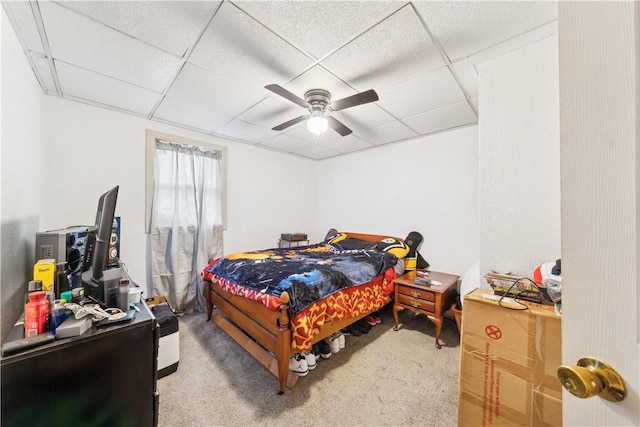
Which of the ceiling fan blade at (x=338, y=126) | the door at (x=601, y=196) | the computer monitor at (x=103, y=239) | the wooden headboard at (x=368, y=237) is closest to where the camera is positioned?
the door at (x=601, y=196)

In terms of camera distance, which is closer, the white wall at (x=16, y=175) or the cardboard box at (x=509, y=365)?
the cardboard box at (x=509, y=365)

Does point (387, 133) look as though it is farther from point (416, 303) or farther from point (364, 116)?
point (416, 303)

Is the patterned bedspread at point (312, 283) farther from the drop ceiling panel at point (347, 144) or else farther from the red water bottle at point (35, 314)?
the drop ceiling panel at point (347, 144)

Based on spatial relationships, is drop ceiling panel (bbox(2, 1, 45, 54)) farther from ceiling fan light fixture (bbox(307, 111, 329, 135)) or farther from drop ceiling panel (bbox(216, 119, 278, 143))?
ceiling fan light fixture (bbox(307, 111, 329, 135))

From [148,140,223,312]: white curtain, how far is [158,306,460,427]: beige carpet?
820 mm

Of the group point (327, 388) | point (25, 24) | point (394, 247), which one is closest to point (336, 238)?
point (394, 247)

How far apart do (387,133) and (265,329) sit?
2.80m

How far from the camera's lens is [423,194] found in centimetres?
330

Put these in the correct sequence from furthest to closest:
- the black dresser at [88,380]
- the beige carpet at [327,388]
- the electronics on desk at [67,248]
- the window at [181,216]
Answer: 1. the window at [181,216]
2. the beige carpet at [327,388]
3. the electronics on desk at [67,248]
4. the black dresser at [88,380]

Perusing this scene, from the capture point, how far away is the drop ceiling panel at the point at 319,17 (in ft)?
4.21

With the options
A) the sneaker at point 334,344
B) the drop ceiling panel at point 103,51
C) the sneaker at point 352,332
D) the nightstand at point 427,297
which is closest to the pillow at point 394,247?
the nightstand at point 427,297

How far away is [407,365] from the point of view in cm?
205

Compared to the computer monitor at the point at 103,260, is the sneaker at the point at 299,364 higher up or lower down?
lower down

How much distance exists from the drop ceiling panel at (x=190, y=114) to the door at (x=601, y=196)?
9.08ft
